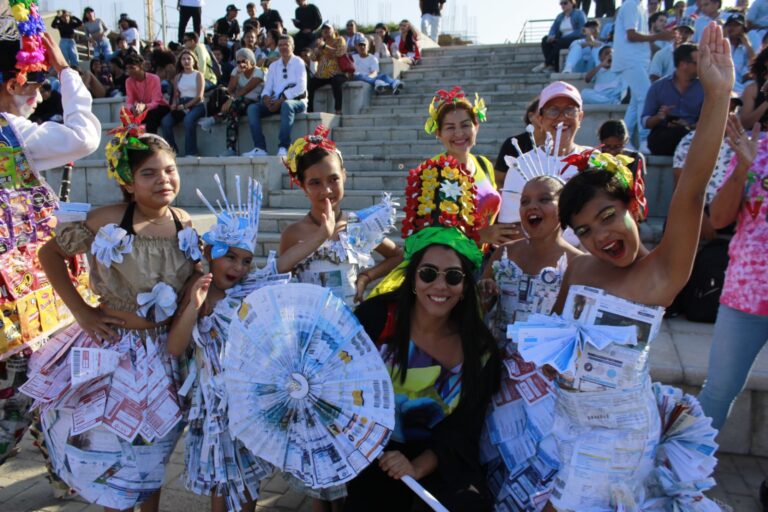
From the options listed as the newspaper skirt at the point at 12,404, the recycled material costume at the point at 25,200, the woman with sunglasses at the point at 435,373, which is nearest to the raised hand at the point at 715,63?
the woman with sunglasses at the point at 435,373

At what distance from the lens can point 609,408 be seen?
202 centimetres

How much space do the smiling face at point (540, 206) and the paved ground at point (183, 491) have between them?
72.7 inches

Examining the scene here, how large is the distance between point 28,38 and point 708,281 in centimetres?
486

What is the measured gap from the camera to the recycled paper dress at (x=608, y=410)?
1.98 meters

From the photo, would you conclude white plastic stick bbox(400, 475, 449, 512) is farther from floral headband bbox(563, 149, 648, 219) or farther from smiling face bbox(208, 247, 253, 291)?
floral headband bbox(563, 149, 648, 219)

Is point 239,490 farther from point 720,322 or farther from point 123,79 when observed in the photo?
point 123,79

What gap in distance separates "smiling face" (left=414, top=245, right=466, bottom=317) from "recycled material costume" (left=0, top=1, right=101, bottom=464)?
5.69ft

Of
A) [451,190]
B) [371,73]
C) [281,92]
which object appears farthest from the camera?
[371,73]

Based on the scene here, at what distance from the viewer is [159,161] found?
97.6 inches

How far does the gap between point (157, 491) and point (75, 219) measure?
1.33 metres

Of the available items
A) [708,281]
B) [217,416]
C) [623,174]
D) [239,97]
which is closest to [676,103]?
[708,281]

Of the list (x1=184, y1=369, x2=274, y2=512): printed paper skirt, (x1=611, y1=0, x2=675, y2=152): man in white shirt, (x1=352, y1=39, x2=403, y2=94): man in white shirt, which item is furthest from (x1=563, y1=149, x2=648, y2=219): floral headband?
(x1=352, y1=39, x2=403, y2=94): man in white shirt

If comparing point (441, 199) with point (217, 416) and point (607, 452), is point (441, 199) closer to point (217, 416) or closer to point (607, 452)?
point (607, 452)

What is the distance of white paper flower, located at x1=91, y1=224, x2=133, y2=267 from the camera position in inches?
92.4
